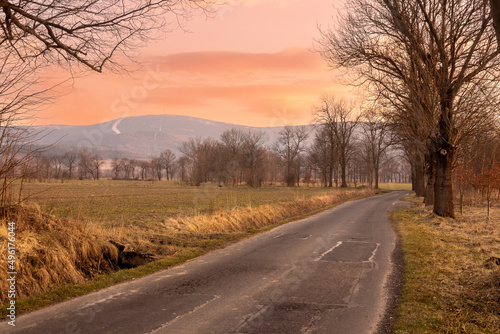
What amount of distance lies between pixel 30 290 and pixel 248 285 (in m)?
3.91

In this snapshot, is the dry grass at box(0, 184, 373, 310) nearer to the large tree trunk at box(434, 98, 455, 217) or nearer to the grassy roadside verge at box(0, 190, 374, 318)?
the grassy roadside verge at box(0, 190, 374, 318)

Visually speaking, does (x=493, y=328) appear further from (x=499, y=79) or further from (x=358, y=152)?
(x=358, y=152)

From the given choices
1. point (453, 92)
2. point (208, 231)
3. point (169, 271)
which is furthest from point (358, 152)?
point (169, 271)

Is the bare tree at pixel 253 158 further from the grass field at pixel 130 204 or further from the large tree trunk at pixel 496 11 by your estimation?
the large tree trunk at pixel 496 11

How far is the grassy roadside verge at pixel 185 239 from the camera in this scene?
19.8ft

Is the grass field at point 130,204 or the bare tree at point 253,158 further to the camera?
the bare tree at point 253,158

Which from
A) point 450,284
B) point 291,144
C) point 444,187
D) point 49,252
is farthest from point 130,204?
point 291,144

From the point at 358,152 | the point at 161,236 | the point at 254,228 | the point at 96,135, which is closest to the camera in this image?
the point at 96,135

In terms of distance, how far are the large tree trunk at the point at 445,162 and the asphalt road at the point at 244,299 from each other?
365 inches

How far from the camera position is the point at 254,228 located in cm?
1470

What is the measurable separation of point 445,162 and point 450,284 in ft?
39.2

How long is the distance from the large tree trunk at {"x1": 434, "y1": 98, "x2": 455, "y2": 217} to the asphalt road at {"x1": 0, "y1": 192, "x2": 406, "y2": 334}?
9.28 metres

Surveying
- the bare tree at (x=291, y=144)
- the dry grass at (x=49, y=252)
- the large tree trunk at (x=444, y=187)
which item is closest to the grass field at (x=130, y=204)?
the dry grass at (x=49, y=252)

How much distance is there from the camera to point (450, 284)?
686 centimetres
